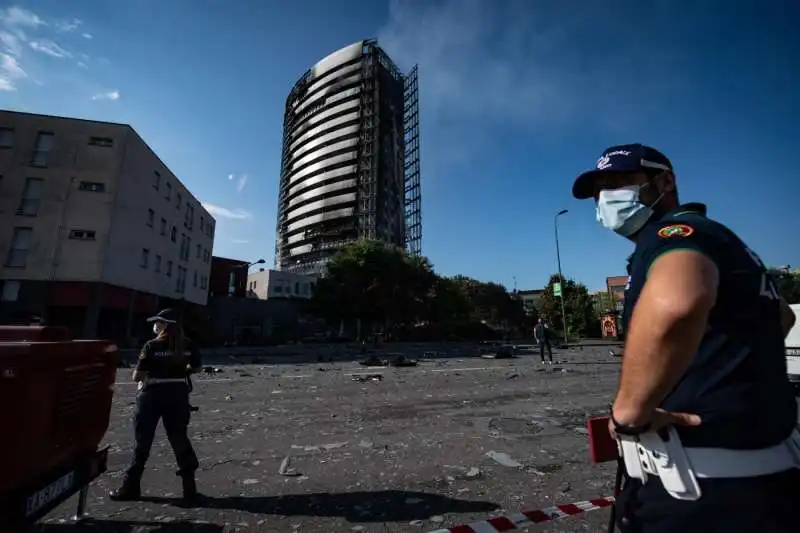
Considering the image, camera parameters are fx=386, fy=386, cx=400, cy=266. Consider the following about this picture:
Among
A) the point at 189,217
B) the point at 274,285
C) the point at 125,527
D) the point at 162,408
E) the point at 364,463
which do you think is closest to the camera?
the point at 125,527

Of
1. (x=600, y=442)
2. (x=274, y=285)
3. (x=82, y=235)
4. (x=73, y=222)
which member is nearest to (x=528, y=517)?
(x=600, y=442)

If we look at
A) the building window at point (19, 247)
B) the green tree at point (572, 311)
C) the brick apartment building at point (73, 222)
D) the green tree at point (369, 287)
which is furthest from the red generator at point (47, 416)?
the green tree at point (572, 311)

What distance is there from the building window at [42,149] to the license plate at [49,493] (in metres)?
30.1

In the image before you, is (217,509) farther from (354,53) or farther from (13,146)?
(354,53)

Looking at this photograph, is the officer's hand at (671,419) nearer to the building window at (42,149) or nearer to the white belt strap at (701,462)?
the white belt strap at (701,462)

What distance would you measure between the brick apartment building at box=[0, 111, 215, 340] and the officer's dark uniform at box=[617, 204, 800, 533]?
28428mm

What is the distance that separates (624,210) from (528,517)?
279cm

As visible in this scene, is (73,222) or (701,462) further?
(73,222)

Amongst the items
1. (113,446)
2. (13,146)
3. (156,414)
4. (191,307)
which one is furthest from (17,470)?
(191,307)

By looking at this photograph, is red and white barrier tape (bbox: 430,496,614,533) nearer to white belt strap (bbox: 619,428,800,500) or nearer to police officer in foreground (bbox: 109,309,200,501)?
white belt strap (bbox: 619,428,800,500)

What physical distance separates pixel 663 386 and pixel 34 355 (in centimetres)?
320

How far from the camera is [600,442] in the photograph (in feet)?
5.80

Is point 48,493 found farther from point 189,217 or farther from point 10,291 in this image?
point 189,217

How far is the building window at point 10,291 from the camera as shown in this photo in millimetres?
22625
